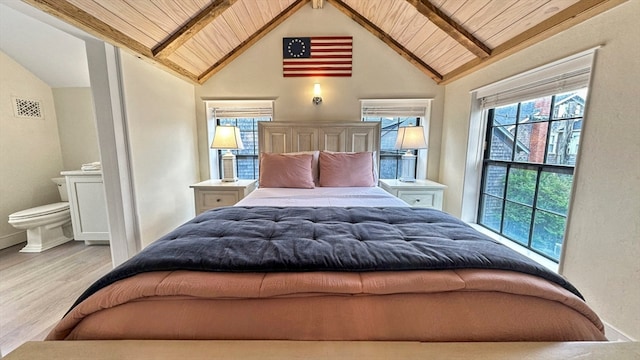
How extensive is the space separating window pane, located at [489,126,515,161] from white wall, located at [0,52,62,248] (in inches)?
206

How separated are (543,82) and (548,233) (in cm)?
119

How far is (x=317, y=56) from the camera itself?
9.75 ft

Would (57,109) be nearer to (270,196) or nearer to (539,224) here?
(270,196)

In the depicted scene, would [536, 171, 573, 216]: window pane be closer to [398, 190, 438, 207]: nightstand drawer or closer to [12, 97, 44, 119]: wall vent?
[398, 190, 438, 207]: nightstand drawer

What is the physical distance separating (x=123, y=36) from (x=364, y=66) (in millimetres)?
2442

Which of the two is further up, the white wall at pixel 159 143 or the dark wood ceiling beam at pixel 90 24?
the dark wood ceiling beam at pixel 90 24

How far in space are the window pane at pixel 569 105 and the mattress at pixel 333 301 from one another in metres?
1.55

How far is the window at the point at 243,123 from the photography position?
311 cm

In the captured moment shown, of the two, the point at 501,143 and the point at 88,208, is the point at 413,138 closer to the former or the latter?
the point at 501,143

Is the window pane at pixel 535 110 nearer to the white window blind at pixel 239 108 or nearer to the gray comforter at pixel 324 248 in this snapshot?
the gray comforter at pixel 324 248

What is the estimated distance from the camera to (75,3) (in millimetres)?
1505

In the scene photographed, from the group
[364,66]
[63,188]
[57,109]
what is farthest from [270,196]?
[57,109]

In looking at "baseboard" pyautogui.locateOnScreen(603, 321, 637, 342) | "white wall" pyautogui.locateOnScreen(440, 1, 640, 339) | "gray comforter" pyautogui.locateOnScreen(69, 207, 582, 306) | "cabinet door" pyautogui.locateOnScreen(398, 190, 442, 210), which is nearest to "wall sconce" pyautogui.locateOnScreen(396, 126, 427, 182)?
"cabinet door" pyautogui.locateOnScreen(398, 190, 442, 210)

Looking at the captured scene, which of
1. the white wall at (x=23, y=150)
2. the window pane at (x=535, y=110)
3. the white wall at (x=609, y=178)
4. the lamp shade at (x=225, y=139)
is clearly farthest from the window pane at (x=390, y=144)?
the white wall at (x=23, y=150)
